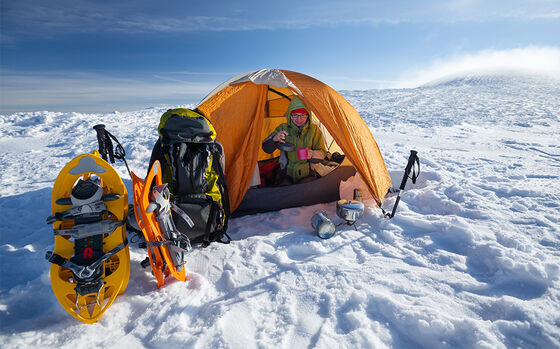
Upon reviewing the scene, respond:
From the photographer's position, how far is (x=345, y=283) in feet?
7.90

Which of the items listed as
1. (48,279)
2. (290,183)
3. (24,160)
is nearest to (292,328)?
(48,279)

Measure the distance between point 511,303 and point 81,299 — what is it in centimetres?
332

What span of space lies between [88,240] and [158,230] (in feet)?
1.86

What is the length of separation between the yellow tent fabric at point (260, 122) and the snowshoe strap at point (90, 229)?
1780 millimetres

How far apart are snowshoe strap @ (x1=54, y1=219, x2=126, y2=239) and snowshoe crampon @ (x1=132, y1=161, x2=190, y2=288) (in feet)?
0.86

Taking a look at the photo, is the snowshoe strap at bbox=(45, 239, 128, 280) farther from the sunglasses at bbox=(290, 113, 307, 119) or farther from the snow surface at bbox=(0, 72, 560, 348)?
the sunglasses at bbox=(290, 113, 307, 119)

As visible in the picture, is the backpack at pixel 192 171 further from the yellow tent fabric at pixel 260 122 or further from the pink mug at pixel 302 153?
the pink mug at pixel 302 153

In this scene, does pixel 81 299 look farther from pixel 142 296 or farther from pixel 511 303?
pixel 511 303

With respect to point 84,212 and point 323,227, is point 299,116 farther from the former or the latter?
point 84,212

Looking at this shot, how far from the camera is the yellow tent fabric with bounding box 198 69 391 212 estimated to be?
11.9ft

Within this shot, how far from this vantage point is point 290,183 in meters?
4.27

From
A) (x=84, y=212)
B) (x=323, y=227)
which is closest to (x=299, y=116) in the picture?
(x=323, y=227)

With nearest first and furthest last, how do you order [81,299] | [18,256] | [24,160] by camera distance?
[81,299] < [18,256] < [24,160]

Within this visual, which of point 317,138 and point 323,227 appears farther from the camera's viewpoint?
point 317,138
